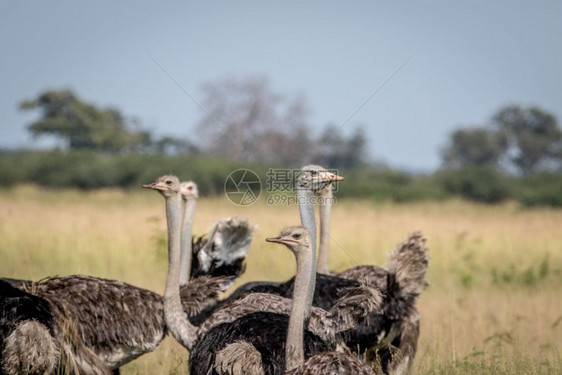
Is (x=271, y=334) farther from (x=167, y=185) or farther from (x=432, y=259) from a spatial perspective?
(x=432, y=259)

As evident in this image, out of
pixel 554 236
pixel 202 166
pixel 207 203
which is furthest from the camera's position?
pixel 202 166

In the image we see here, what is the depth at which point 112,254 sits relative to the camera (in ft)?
44.7

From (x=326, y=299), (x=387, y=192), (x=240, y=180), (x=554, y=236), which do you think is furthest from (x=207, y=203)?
(x=326, y=299)

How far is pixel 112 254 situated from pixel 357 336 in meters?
7.81

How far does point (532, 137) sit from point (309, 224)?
55.0m

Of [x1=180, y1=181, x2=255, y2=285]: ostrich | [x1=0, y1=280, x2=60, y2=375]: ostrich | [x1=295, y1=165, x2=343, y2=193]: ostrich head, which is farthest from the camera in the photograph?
[x1=180, y1=181, x2=255, y2=285]: ostrich

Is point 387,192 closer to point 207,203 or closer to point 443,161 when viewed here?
point 207,203

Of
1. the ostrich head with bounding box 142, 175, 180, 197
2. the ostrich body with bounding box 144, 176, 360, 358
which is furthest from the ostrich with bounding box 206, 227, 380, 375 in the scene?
the ostrich head with bounding box 142, 175, 180, 197

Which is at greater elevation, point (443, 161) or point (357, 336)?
point (443, 161)

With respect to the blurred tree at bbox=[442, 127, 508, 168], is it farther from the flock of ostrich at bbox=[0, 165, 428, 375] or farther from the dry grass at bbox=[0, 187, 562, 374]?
the flock of ostrich at bbox=[0, 165, 428, 375]

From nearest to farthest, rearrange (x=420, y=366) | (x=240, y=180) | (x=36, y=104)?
(x=420, y=366)
(x=240, y=180)
(x=36, y=104)

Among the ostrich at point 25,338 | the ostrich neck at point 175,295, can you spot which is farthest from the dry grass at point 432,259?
the ostrich at point 25,338

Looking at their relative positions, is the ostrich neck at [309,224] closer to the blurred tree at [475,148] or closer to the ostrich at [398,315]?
the ostrich at [398,315]

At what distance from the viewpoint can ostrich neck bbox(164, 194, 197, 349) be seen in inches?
253
